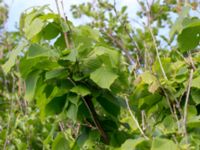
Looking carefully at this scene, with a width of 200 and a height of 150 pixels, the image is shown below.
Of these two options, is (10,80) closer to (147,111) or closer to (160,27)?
(160,27)

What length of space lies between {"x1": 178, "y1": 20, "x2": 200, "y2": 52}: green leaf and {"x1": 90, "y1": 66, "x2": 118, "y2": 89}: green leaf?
0.92ft

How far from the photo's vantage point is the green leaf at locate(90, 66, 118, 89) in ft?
5.63

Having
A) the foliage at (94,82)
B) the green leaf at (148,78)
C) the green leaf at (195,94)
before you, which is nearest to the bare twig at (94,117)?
the foliage at (94,82)

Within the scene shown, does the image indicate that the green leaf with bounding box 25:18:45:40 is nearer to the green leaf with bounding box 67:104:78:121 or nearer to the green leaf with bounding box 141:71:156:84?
the green leaf with bounding box 67:104:78:121

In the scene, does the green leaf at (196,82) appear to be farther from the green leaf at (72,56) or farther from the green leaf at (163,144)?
the green leaf at (72,56)

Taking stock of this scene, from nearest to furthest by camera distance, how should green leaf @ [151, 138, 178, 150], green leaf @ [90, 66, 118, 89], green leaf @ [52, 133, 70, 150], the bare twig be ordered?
1. green leaf @ [151, 138, 178, 150]
2. green leaf @ [90, 66, 118, 89]
3. the bare twig
4. green leaf @ [52, 133, 70, 150]

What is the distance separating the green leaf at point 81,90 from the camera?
69.0 inches

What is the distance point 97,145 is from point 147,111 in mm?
253

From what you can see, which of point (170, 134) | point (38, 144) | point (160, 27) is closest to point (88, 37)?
point (170, 134)

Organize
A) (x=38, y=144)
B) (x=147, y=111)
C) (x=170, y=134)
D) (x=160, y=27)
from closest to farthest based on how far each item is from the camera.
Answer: (x=170, y=134) < (x=147, y=111) < (x=38, y=144) < (x=160, y=27)

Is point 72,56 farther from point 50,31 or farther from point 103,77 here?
point 50,31

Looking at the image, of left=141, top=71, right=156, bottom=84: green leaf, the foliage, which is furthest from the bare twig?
left=141, top=71, right=156, bottom=84: green leaf

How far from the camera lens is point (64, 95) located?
1.85 meters

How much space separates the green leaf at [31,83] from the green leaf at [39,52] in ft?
0.31
